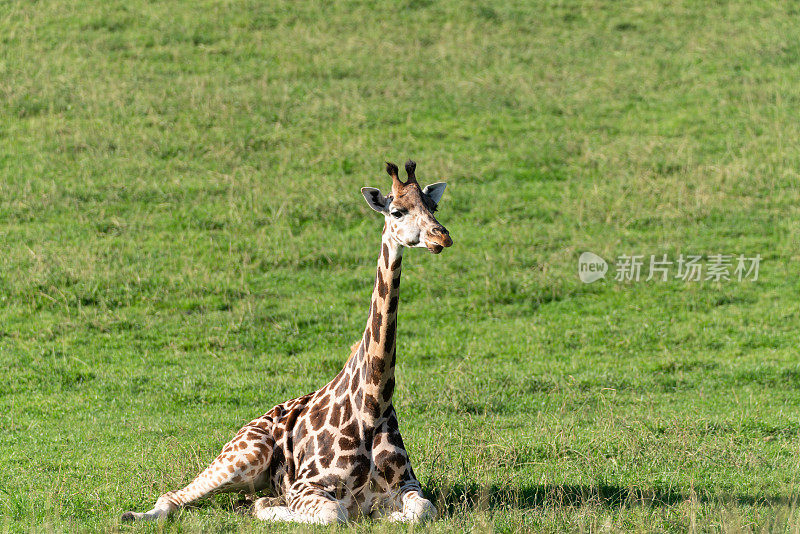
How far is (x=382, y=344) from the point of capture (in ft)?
27.3

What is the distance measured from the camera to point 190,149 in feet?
77.3

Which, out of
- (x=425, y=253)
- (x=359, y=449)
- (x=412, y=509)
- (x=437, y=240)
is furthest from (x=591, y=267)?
(x=437, y=240)

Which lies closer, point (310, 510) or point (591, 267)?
point (310, 510)

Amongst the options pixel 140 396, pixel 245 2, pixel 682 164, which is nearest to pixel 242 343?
pixel 140 396

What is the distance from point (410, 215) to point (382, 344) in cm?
116

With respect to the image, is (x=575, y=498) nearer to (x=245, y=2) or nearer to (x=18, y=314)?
(x=18, y=314)

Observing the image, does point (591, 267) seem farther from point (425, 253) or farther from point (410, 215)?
point (410, 215)

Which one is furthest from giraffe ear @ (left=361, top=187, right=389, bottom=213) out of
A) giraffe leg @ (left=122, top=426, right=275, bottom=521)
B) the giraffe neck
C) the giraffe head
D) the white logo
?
the white logo

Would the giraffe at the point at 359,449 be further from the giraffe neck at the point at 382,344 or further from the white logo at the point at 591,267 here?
the white logo at the point at 591,267

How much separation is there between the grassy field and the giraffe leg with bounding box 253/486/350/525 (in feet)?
0.77

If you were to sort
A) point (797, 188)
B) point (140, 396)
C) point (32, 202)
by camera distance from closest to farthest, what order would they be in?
point (140, 396)
point (32, 202)
point (797, 188)

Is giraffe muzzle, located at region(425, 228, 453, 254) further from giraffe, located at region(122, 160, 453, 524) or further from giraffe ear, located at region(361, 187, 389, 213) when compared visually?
giraffe ear, located at region(361, 187, 389, 213)

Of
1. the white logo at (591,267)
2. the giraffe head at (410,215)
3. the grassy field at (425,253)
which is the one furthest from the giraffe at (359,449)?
the white logo at (591,267)

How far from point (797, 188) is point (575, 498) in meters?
15.6
